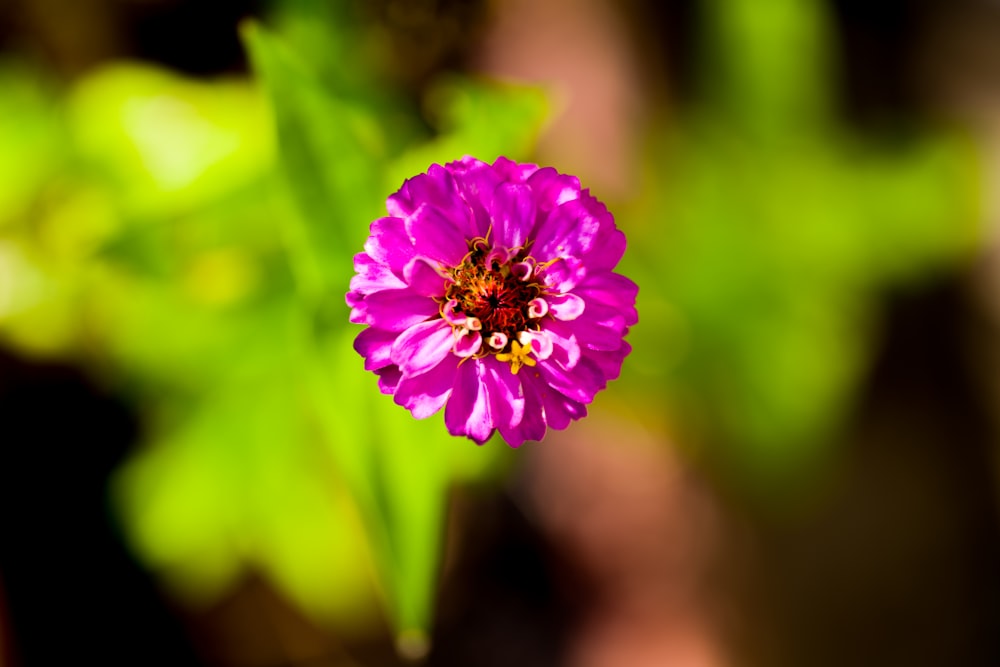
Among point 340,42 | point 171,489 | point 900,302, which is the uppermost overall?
point 340,42

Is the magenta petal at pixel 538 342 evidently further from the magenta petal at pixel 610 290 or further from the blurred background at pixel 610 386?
the blurred background at pixel 610 386

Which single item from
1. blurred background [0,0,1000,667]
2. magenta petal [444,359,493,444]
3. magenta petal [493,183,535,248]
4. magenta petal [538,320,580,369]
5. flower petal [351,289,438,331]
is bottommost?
blurred background [0,0,1000,667]

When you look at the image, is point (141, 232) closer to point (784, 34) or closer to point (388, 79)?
point (388, 79)

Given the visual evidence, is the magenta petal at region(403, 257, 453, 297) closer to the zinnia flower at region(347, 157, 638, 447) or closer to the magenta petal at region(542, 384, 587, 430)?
the zinnia flower at region(347, 157, 638, 447)

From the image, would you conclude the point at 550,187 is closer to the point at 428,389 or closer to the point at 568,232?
the point at 568,232

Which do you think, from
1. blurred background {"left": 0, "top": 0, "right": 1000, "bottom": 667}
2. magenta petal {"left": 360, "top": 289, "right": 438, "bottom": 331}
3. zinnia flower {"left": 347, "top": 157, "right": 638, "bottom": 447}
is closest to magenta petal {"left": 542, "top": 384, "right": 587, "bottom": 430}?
zinnia flower {"left": 347, "top": 157, "right": 638, "bottom": 447}

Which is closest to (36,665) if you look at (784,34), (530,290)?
(530,290)

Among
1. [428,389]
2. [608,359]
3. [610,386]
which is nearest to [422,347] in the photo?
[428,389]
